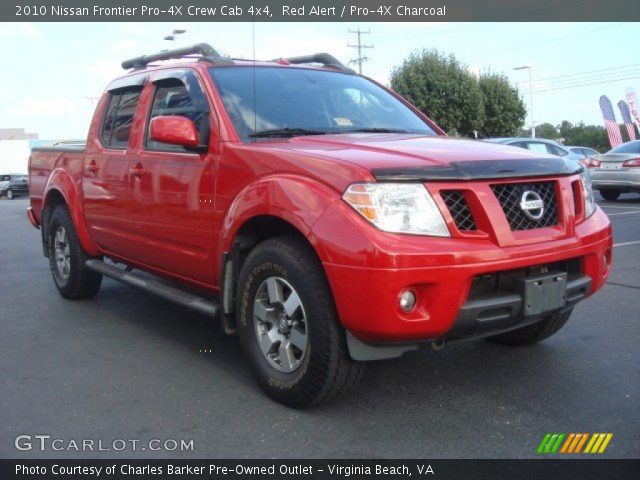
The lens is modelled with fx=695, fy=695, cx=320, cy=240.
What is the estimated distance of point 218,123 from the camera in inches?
162

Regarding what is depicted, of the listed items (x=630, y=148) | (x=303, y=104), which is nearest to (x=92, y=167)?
(x=303, y=104)

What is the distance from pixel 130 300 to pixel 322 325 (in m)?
3.48

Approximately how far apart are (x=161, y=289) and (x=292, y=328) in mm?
1376

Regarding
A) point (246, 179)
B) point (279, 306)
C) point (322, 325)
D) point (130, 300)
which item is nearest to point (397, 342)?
point (322, 325)

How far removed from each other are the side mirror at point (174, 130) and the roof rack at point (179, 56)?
77 centimetres

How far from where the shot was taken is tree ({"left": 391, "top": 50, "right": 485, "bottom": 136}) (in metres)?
34.8

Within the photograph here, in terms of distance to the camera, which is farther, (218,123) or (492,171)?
(218,123)

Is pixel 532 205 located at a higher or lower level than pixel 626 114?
lower

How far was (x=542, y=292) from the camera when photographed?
3324mm

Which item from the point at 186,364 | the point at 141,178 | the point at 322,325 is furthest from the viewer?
the point at 141,178

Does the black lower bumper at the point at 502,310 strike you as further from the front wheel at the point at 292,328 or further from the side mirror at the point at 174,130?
the side mirror at the point at 174,130

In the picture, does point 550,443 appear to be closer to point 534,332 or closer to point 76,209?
point 534,332
